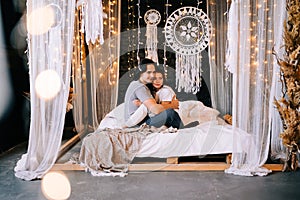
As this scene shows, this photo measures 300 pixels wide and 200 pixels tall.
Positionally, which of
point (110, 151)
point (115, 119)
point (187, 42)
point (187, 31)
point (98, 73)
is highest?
point (187, 31)

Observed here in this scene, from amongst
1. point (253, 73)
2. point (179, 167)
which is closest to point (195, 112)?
point (179, 167)

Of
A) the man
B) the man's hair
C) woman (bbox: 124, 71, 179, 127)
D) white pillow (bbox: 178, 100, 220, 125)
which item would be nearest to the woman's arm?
woman (bbox: 124, 71, 179, 127)

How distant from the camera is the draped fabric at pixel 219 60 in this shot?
432 centimetres

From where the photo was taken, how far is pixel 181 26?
4.82 m

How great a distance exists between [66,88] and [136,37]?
6.09ft

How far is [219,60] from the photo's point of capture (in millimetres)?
4441

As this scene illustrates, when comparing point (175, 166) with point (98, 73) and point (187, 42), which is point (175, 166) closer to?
point (98, 73)

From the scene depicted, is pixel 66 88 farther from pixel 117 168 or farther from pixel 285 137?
pixel 285 137

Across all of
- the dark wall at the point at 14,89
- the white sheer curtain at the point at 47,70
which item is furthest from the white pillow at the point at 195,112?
the dark wall at the point at 14,89

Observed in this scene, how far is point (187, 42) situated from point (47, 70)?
2236 millimetres

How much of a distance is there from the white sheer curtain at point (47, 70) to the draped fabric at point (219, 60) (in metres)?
1.96

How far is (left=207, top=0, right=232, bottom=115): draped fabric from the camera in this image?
4.32 meters

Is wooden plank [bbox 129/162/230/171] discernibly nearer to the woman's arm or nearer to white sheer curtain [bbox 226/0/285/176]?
white sheer curtain [bbox 226/0/285/176]

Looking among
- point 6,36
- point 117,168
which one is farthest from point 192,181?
point 6,36
